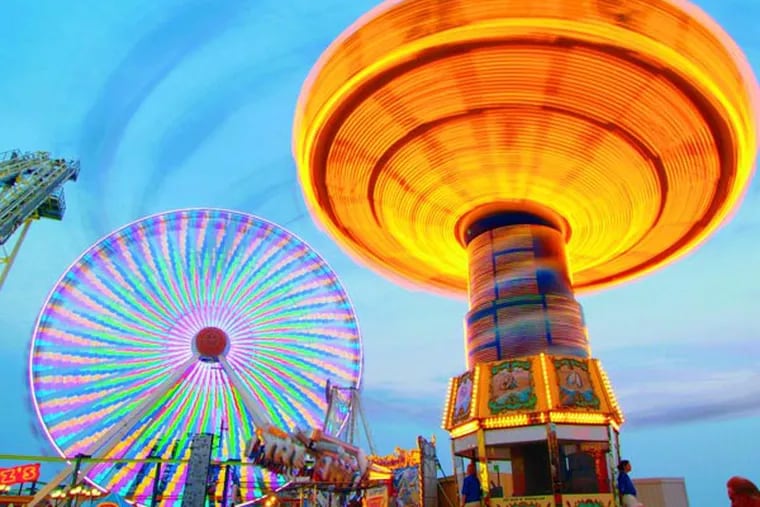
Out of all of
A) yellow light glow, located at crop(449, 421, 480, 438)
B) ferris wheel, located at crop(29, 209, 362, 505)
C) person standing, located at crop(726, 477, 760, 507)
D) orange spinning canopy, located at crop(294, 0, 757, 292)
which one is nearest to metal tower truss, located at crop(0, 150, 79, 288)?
ferris wheel, located at crop(29, 209, 362, 505)

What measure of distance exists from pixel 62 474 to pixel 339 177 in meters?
12.3

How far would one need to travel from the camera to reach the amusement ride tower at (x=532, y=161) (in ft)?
41.3

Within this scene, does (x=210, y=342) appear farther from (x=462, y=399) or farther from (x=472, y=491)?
(x=472, y=491)

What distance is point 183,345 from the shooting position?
76.2ft

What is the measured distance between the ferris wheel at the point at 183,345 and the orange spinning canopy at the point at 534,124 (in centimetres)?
661

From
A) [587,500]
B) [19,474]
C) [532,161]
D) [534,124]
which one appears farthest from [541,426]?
[19,474]

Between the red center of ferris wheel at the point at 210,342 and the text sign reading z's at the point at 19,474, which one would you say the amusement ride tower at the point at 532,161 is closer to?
the red center of ferris wheel at the point at 210,342

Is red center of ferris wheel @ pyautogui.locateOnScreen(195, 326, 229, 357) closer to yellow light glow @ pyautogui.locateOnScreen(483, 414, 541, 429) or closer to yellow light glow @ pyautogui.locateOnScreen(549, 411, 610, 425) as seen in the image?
yellow light glow @ pyautogui.locateOnScreen(483, 414, 541, 429)

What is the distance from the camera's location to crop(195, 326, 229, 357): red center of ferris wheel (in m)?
23.1

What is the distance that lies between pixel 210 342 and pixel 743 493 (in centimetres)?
2161

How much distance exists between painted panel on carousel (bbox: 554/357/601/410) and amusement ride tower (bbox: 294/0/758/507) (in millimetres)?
37

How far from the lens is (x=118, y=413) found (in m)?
20.7

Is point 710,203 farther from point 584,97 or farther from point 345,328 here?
point 345,328

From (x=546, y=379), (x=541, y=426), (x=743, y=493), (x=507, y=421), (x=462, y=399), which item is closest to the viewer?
(x=743, y=493)
